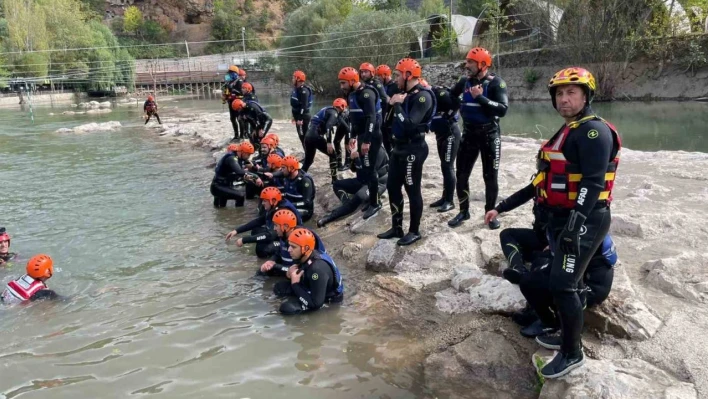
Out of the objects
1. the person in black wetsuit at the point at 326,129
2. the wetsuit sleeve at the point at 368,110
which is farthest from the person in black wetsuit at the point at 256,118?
the wetsuit sleeve at the point at 368,110

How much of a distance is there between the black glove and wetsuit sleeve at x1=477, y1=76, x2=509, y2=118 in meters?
2.93

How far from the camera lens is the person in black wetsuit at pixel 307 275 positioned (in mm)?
5543

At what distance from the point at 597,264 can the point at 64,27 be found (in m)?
60.4

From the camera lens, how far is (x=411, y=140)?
6105 millimetres

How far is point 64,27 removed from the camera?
53250 mm

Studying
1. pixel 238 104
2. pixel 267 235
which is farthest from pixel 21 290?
pixel 238 104

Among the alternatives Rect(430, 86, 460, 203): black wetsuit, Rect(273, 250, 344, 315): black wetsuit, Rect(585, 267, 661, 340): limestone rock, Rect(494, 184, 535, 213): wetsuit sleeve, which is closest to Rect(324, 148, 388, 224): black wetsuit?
Rect(430, 86, 460, 203): black wetsuit

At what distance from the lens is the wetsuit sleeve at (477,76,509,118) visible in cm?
590

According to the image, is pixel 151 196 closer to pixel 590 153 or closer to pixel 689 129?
pixel 590 153

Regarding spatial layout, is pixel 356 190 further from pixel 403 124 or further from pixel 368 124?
pixel 403 124

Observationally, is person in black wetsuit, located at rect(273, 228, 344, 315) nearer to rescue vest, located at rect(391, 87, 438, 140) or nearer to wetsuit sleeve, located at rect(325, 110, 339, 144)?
rescue vest, located at rect(391, 87, 438, 140)

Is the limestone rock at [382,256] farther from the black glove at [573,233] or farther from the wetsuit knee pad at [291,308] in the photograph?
the black glove at [573,233]

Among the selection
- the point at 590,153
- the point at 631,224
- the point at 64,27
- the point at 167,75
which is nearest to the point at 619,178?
the point at 631,224

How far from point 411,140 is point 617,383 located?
133 inches
